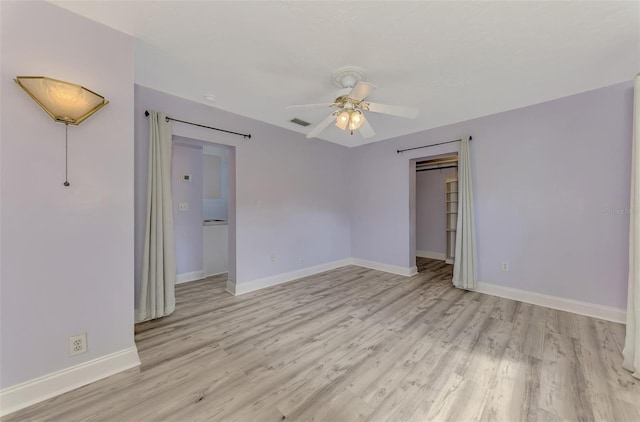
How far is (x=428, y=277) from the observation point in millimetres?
4211

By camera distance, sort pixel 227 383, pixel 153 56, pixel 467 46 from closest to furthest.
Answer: pixel 227 383 → pixel 467 46 → pixel 153 56

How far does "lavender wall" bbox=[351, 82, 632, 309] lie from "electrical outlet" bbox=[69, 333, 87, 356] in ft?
14.2

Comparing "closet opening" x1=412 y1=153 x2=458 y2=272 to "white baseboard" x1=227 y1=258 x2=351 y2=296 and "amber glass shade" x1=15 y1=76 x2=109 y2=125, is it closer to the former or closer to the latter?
"white baseboard" x1=227 y1=258 x2=351 y2=296

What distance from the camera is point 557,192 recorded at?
292 centimetres

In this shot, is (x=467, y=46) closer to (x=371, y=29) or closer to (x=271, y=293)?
(x=371, y=29)

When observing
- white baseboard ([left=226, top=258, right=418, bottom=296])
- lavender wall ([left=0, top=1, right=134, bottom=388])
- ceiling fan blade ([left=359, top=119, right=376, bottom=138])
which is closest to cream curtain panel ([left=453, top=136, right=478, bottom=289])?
white baseboard ([left=226, top=258, right=418, bottom=296])

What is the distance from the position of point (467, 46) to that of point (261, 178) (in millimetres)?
2801

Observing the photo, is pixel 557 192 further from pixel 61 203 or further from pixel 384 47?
pixel 61 203

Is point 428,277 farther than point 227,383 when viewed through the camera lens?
Yes

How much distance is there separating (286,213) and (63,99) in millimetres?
2778

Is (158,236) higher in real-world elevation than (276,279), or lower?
higher

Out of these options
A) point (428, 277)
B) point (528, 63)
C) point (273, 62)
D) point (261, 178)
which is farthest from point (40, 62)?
point (428, 277)

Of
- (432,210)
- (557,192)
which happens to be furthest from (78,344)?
(432,210)

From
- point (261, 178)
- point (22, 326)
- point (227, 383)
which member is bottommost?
point (227, 383)
